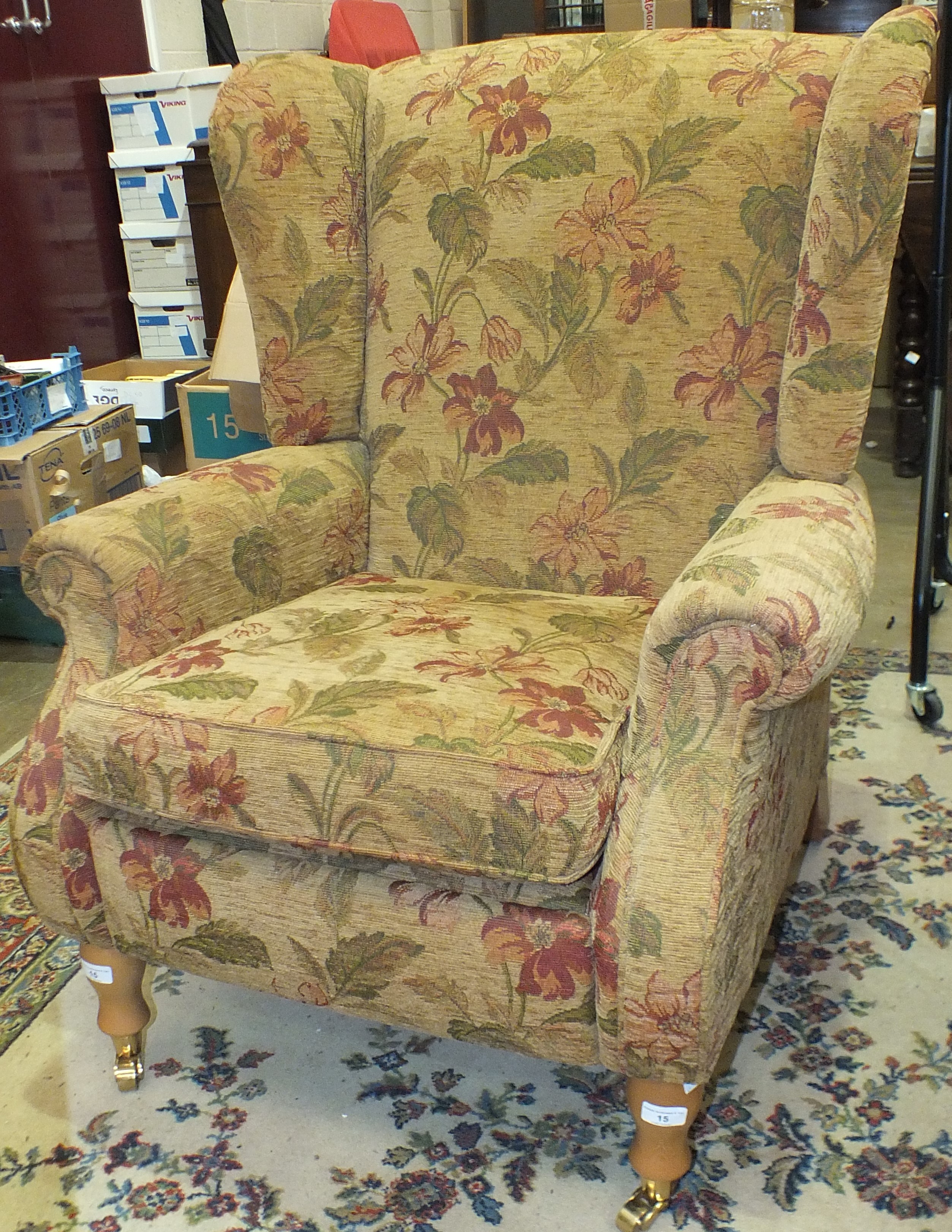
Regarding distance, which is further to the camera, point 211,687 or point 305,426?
point 305,426

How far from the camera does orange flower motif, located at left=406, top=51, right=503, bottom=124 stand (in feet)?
4.67

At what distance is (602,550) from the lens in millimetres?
1422

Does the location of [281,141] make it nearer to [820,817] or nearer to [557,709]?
[557,709]

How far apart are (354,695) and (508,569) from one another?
1.48ft

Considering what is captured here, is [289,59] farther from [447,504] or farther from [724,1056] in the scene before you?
[724,1056]

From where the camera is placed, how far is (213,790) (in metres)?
1.05

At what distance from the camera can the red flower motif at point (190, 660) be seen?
113 cm

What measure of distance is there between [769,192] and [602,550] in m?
0.45

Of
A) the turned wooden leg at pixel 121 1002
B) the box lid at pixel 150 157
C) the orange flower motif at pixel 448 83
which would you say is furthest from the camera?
the box lid at pixel 150 157

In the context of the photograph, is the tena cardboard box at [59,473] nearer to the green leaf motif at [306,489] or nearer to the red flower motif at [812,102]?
the green leaf motif at [306,489]

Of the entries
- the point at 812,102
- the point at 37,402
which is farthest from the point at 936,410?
the point at 37,402

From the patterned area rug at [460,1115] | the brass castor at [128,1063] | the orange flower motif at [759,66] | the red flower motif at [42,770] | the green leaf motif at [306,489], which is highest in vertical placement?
the orange flower motif at [759,66]

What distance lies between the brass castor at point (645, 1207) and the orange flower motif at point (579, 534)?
2.26 feet

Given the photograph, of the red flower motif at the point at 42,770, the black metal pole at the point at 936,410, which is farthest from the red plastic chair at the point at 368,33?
the red flower motif at the point at 42,770
